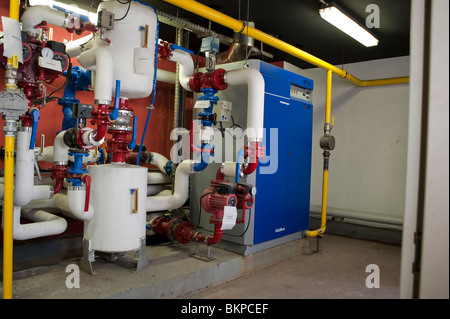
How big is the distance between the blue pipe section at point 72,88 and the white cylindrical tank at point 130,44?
0.35m

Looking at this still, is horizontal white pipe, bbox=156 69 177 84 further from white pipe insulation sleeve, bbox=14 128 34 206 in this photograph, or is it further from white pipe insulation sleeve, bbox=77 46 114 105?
white pipe insulation sleeve, bbox=14 128 34 206

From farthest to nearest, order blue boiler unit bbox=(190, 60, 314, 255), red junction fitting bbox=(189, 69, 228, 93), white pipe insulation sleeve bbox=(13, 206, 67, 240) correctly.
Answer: blue boiler unit bbox=(190, 60, 314, 255)
red junction fitting bbox=(189, 69, 228, 93)
white pipe insulation sleeve bbox=(13, 206, 67, 240)

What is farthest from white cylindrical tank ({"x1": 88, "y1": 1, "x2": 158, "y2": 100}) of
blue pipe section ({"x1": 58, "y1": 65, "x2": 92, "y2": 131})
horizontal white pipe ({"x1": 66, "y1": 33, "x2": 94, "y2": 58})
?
blue pipe section ({"x1": 58, "y1": 65, "x2": 92, "y2": 131})

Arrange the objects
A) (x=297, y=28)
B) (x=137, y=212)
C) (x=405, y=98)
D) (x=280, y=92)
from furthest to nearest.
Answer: (x=405, y=98)
(x=297, y=28)
(x=280, y=92)
(x=137, y=212)

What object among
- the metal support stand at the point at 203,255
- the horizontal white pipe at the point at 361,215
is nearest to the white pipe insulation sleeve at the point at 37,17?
the metal support stand at the point at 203,255

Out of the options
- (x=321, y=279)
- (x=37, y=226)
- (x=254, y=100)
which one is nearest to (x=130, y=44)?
(x=254, y=100)

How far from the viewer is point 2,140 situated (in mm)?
2830

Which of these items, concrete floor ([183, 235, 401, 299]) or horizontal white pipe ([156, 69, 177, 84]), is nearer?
concrete floor ([183, 235, 401, 299])

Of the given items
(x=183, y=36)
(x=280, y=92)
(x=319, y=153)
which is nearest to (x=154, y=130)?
(x=183, y=36)

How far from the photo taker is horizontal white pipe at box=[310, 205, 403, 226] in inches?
173

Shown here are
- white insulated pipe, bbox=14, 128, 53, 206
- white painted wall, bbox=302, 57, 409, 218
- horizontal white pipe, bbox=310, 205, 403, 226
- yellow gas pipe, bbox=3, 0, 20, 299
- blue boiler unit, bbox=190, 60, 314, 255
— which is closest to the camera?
yellow gas pipe, bbox=3, 0, 20, 299

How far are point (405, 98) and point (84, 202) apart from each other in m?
4.24

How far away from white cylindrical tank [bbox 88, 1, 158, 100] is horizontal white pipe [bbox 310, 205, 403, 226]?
336cm

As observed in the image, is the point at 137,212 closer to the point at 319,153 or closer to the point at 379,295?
the point at 379,295
